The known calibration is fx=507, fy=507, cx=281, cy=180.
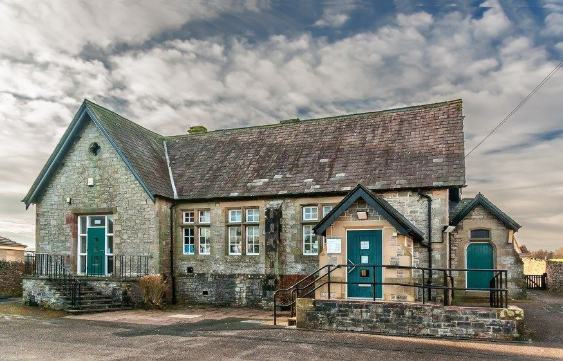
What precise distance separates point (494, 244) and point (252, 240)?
9.65m

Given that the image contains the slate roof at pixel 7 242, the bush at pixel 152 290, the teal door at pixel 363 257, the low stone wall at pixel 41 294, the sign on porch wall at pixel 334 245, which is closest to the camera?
the sign on porch wall at pixel 334 245

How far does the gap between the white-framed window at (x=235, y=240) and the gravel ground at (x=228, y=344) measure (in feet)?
17.3

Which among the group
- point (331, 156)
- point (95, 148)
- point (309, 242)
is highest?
point (95, 148)

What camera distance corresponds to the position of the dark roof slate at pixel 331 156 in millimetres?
18312

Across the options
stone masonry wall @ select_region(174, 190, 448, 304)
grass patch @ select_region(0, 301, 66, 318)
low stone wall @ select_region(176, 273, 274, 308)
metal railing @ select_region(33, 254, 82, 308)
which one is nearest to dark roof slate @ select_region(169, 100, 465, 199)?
stone masonry wall @ select_region(174, 190, 448, 304)

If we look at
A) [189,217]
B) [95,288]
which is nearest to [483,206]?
[189,217]

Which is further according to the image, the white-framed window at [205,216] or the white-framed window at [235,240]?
the white-framed window at [205,216]

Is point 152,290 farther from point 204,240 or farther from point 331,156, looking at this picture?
point 331,156

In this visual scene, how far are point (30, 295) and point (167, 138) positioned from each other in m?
9.98

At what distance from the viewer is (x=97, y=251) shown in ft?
68.8

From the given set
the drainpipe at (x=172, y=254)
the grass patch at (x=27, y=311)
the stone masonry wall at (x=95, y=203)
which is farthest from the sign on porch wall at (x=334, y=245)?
the grass patch at (x=27, y=311)

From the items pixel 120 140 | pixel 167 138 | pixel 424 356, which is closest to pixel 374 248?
pixel 424 356

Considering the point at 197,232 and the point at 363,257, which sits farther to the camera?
the point at 197,232

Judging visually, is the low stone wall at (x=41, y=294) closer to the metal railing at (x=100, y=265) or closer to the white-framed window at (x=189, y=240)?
the metal railing at (x=100, y=265)
